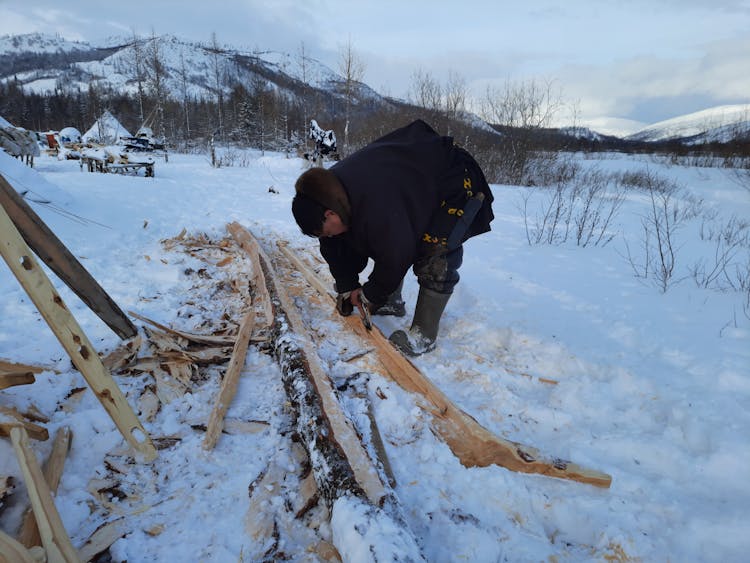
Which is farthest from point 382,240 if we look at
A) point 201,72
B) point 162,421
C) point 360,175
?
point 201,72

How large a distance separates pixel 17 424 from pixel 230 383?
3.21 feet

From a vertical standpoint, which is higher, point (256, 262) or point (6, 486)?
point (256, 262)

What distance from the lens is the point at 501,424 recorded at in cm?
215

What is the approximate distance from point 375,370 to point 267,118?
147ft

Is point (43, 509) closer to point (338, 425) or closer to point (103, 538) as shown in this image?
point (103, 538)

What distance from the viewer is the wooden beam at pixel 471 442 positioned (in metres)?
1.76

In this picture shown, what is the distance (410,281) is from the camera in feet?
13.7

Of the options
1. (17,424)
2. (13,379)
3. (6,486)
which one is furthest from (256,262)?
(6,486)

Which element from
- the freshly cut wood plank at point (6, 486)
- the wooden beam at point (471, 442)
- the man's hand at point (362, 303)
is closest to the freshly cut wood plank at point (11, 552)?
the freshly cut wood plank at point (6, 486)

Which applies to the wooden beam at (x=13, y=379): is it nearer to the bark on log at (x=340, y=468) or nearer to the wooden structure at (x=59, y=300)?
the wooden structure at (x=59, y=300)

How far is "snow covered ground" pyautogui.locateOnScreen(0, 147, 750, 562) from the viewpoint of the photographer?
1.52m

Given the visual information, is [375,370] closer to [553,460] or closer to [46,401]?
[553,460]

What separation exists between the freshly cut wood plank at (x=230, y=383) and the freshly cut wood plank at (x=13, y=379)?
0.83 meters

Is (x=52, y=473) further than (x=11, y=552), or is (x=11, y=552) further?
(x=52, y=473)
